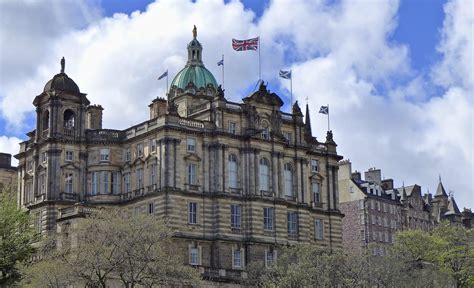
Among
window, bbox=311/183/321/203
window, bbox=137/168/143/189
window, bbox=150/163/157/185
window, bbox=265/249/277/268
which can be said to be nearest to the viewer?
window, bbox=150/163/157/185

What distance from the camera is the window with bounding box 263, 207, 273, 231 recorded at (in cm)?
11031

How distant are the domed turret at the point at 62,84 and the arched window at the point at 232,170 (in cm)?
2007

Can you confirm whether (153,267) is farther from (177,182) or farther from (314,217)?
(314,217)

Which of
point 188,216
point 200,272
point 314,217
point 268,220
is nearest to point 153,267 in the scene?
point 200,272

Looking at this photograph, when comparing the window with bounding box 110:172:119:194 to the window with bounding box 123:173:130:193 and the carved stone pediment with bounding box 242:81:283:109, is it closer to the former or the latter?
the window with bounding box 123:173:130:193

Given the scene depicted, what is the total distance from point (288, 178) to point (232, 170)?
8318mm

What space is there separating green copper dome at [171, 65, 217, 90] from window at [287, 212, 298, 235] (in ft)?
70.1

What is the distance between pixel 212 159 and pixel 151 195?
8.24 m

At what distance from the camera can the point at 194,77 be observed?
12531 centimetres

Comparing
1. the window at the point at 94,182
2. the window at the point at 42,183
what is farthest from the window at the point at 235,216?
the window at the point at 42,183

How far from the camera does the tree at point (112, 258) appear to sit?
269ft

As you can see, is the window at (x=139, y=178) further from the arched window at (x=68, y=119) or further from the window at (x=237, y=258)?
the window at (x=237, y=258)

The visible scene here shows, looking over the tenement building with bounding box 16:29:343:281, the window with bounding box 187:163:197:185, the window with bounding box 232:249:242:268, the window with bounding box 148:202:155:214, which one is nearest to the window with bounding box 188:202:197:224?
the tenement building with bounding box 16:29:343:281

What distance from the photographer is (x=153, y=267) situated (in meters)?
84.2
